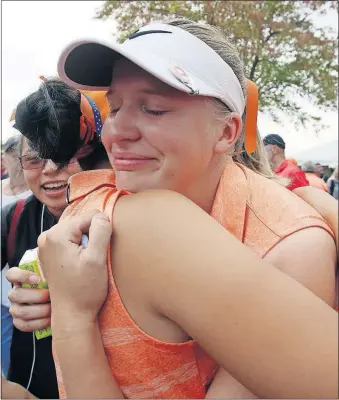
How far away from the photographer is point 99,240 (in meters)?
1.01

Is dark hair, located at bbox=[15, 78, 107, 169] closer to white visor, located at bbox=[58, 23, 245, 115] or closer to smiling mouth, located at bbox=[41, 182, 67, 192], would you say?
white visor, located at bbox=[58, 23, 245, 115]

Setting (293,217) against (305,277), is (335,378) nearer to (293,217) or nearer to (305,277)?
(305,277)

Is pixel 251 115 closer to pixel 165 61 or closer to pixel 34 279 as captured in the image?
pixel 165 61

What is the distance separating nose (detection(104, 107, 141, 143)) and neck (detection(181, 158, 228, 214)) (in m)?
0.20

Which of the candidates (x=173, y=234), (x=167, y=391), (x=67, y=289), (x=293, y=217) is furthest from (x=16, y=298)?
(x=293, y=217)

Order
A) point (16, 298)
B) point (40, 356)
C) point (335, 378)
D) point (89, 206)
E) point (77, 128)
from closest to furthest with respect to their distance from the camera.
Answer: point (335, 378) → point (89, 206) → point (16, 298) → point (77, 128) → point (40, 356)

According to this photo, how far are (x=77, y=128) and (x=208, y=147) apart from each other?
71 cm

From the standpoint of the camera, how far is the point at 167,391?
107 centimetres

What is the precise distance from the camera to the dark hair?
1.67 meters

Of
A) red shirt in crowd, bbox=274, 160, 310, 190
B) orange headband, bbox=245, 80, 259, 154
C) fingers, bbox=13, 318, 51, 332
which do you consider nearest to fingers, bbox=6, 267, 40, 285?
fingers, bbox=13, 318, 51, 332

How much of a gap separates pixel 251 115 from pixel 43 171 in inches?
53.7

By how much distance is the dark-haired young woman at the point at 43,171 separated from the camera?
65.6 inches

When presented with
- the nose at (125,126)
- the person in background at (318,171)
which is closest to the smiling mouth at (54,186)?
the nose at (125,126)

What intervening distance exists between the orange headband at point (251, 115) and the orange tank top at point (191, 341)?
1.16 ft
